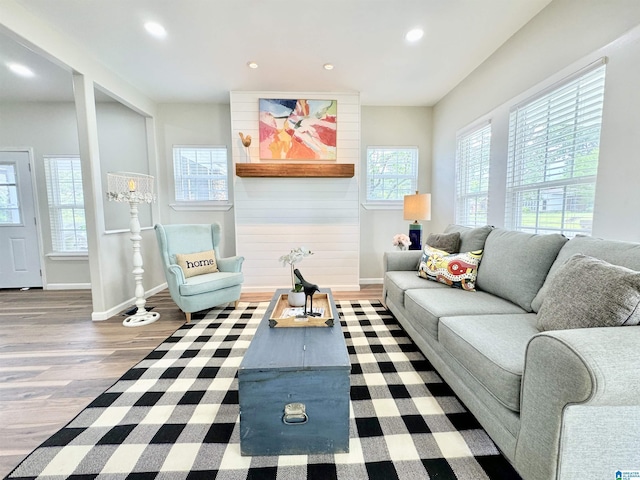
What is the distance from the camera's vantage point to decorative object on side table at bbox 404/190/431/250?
11.1ft

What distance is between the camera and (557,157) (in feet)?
7.09

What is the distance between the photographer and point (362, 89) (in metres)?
3.66

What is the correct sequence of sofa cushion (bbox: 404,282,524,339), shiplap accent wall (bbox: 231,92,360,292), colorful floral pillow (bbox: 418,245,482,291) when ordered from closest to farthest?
1. sofa cushion (bbox: 404,282,524,339)
2. colorful floral pillow (bbox: 418,245,482,291)
3. shiplap accent wall (bbox: 231,92,360,292)

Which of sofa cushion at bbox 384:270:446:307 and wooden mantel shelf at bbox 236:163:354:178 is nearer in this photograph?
sofa cushion at bbox 384:270:446:307

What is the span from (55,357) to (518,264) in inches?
142

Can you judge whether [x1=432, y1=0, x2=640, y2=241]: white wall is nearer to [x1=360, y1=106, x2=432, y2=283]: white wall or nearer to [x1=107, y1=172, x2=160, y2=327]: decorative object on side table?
[x1=360, y1=106, x2=432, y2=283]: white wall

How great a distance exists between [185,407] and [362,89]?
3.83 metres

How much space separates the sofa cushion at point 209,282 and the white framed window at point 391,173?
2.36 m

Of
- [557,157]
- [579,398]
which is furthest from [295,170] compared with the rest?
[579,398]

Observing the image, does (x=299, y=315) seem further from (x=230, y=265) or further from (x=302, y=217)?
(x=302, y=217)

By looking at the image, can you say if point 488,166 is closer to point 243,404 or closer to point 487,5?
point 487,5

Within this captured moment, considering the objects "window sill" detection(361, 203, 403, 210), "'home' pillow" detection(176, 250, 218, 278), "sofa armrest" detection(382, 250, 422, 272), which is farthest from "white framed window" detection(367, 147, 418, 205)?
"'home' pillow" detection(176, 250, 218, 278)

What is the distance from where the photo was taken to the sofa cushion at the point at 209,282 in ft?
9.20

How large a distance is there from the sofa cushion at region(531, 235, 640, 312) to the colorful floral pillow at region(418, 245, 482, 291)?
561mm
